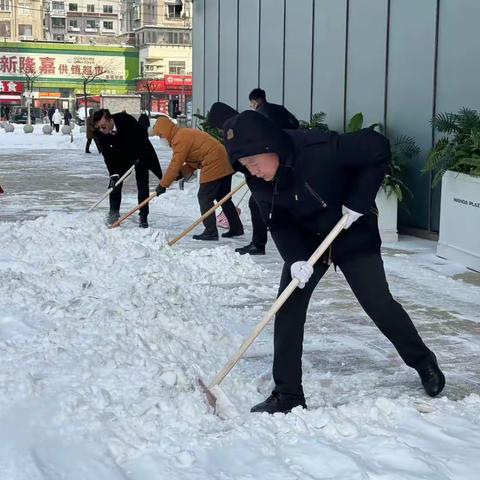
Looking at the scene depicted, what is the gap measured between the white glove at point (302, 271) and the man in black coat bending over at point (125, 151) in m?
Answer: 6.37

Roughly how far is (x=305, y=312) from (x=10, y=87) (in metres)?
72.6

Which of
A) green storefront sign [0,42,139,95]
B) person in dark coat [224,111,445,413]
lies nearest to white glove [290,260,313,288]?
person in dark coat [224,111,445,413]

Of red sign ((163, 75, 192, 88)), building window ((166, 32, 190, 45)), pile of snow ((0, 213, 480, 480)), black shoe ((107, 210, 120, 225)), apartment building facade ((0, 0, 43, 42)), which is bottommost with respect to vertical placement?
black shoe ((107, 210, 120, 225))

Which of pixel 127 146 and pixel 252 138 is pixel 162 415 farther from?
pixel 127 146

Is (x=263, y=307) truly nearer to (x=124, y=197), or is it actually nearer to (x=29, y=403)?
(x=29, y=403)

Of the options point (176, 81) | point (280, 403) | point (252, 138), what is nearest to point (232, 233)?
point (280, 403)

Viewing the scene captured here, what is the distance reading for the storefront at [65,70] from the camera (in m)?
76.2

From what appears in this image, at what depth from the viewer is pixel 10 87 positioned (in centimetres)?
7219

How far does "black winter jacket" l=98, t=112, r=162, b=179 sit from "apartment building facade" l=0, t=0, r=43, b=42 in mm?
79369

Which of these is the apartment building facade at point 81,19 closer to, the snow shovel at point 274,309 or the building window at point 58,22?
the building window at point 58,22

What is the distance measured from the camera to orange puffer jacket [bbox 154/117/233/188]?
9102mm

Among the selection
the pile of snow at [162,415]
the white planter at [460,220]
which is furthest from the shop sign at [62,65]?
the pile of snow at [162,415]

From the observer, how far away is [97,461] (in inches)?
131

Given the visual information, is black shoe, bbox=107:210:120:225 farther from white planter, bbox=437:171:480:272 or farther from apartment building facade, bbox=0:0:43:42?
apartment building facade, bbox=0:0:43:42
